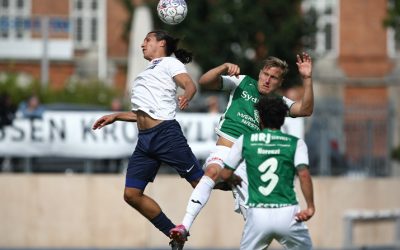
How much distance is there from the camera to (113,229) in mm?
26828

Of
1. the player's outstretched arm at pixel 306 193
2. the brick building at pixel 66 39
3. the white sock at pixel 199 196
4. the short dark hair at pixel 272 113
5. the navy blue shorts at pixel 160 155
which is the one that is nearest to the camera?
the player's outstretched arm at pixel 306 193

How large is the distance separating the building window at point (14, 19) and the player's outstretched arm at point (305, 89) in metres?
33.4

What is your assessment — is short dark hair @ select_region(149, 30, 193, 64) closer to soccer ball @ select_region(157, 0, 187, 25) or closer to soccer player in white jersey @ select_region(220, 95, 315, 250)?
soccer ball @ select_region(157, 0, 187, 25)

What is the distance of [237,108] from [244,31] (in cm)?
2659

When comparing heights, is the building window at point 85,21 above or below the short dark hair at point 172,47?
above

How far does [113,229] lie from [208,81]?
1236 centimetres

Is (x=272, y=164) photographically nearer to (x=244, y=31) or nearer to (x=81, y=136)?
(x=81, y=136)

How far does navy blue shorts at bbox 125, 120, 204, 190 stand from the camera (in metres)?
15.5

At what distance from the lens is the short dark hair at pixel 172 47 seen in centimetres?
1551

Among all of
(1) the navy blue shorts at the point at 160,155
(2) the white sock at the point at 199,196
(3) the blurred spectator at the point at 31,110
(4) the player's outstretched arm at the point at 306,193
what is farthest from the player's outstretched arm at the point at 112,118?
(3) the blurred spectator at the point at 31,110

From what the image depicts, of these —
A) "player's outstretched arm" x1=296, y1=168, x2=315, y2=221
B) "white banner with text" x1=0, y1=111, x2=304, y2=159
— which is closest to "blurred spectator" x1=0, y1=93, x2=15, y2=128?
"white banner with text" x1=0, y1=111, x2=304, y2=159

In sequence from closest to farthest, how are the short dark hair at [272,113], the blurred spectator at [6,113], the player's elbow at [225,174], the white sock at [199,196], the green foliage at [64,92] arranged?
the short dark hair at [272,113] < the player's elbow at [225,174] < the white sock at [199,196] < the blurred spectator at [6,113] < the green foliage at [64,92]

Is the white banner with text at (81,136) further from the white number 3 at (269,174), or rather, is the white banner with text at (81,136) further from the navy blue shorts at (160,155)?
the white number 3 at (269,174)

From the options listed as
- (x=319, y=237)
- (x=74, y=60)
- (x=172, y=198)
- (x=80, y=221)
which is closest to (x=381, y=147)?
(x=319, y=237)
